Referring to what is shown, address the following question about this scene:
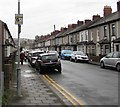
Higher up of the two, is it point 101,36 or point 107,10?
point 107,10

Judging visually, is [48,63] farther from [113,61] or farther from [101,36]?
[101,36]

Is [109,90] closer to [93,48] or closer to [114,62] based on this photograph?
[114,62]

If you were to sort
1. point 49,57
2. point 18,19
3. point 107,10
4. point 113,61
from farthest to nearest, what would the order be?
1. point 107,10
2. point 113,61
3. point 49,57
4. point 18,19

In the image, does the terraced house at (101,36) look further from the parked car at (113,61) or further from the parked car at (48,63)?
the parked car at (48,63)

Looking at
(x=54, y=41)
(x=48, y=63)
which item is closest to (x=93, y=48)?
(x=48, y=63)

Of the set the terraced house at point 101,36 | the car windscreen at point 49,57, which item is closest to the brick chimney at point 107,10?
the terraced house at point 101,36

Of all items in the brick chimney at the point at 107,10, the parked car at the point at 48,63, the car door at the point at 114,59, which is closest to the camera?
the parked car at the point at 48,63

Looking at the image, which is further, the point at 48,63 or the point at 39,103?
the point at 48,63

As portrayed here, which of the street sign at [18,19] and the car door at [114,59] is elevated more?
the street sign at [18,19]

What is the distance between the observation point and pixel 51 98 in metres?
8.84

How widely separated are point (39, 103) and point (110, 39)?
27560 mm

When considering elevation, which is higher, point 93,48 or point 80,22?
point 80,22

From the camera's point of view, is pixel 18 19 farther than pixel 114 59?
No

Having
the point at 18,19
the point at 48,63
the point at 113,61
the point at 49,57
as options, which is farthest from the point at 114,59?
the point at 18,19
